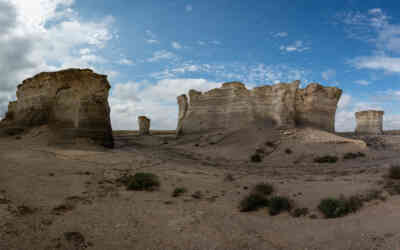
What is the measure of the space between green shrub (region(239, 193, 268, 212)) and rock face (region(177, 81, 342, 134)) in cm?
1620

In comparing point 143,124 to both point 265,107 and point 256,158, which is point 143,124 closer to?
point 265,107

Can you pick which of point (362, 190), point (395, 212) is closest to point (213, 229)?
point (395, 212)

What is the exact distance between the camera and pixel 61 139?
A: 48.6 ft

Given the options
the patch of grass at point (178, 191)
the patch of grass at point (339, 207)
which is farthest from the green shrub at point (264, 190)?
the patch of grass at point (178, 191)

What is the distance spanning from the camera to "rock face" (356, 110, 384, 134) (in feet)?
133

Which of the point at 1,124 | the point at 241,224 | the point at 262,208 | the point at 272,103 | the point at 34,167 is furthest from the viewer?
the point at 272,103

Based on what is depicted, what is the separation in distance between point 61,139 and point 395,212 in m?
15.5

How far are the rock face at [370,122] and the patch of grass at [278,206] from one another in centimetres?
4227

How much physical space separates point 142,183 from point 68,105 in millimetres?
10516

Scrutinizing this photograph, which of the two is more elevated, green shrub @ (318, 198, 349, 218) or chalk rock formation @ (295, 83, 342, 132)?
chalk rock formation @ (295, 83, 342, 132)

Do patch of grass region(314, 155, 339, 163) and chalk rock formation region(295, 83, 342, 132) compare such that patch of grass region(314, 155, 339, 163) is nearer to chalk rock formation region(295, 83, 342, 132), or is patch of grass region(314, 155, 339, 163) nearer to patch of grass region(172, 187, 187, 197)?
chalk rock formation region(295, 83, 342, 132)

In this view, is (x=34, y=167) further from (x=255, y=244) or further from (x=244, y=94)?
(x=244, y=94)

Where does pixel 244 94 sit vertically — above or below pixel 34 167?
above

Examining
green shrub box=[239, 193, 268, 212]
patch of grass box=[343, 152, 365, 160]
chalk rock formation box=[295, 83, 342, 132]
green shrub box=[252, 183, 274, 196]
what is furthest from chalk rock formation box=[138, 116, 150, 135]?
green shrub box=[239, 193, 268, 212]
